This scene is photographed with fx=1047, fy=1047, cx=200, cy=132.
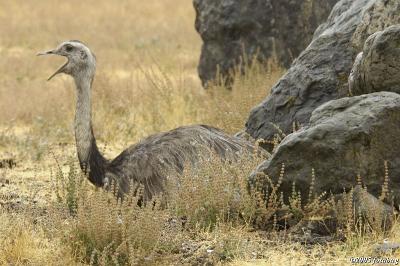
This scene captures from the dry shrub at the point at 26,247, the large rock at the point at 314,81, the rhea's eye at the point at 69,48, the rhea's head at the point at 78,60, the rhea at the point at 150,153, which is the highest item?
the rhea's eye at the point at 69,48

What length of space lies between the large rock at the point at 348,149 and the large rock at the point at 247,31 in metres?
5.70

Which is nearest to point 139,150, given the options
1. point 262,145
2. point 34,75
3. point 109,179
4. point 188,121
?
point 109,179

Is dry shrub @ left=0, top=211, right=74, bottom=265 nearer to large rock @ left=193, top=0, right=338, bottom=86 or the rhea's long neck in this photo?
the rhea's long neck

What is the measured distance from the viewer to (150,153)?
8281 mm

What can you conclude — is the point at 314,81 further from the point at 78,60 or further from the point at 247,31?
the point at 247,31

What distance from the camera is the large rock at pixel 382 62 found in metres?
7.31

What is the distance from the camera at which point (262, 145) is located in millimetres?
9023

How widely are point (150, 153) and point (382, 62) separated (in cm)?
202

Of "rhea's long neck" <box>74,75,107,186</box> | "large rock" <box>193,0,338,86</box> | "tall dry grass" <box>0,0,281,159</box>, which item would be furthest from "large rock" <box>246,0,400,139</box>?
"large rock" <box>193,0,338,86</box>

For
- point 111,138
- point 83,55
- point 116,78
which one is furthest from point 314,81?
point 116,78

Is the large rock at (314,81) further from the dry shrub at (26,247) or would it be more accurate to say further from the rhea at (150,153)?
the dry shrub at (26,247)

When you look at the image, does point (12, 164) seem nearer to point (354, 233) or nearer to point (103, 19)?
point (354, 233)

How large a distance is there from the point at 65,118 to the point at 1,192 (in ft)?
11.7

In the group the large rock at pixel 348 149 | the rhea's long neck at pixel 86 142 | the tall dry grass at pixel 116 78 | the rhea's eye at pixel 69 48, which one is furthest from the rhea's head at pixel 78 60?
the large rock at pixel 348 149
